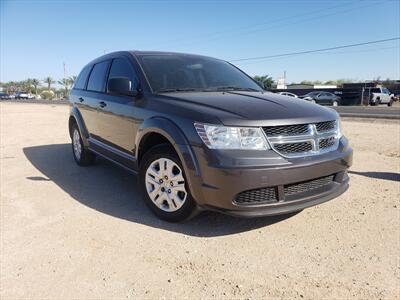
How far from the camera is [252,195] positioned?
325 cm

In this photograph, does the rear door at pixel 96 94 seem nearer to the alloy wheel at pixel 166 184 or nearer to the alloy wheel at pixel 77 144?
the alloy wheel at pixel 77 144

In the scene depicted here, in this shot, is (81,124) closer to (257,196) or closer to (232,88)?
(232,88)

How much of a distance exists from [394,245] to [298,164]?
1138mm

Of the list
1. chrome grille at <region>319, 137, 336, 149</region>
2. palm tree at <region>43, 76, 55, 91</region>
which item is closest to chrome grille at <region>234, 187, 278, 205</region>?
chrome grille at <region>319, 137, 336, 149</region>

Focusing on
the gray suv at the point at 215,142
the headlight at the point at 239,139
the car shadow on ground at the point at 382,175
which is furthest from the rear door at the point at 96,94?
the car shadow on ground at the point at 382,175

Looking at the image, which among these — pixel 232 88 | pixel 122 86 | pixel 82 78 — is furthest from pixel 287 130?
pixel 82 78

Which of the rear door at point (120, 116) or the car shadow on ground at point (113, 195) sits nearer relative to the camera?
the car shadow on ground at point (113, 195)

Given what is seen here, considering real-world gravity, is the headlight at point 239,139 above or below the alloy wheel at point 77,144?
above

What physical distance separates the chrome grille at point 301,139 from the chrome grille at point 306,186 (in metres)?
0.28

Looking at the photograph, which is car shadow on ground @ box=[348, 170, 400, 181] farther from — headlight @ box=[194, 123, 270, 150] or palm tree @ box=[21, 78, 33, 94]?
palm tree @ box=[21, 78, 33, 94]

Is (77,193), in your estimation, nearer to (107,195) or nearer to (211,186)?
(107,195)

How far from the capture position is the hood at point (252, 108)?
3246 mm

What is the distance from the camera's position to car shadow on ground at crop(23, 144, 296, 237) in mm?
3736

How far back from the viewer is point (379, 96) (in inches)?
1417
